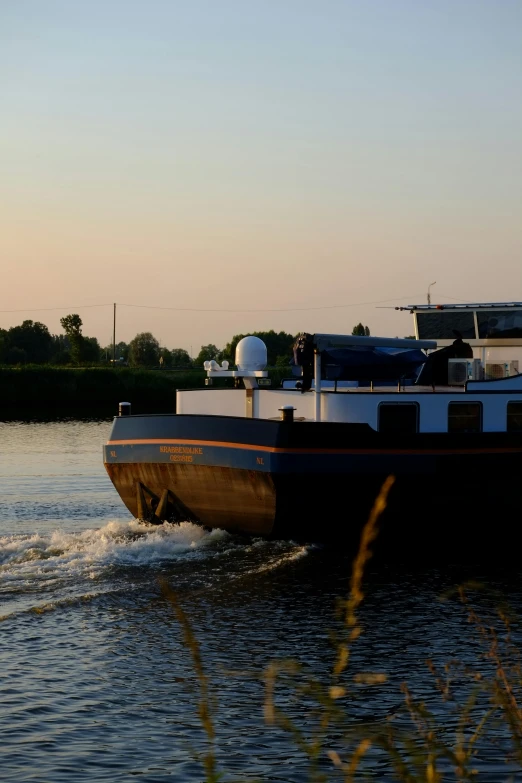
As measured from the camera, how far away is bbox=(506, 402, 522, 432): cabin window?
18859mm

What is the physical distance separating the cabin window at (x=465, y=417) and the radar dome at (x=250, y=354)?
156 inches

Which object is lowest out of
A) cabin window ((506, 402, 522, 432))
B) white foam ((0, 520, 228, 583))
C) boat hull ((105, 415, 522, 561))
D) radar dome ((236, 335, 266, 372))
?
white foam ((0, 520, 228, 583))

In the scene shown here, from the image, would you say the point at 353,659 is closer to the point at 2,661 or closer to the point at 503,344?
the point at 2,661

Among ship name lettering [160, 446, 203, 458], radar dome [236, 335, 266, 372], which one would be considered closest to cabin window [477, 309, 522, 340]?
radar dome [236, 335, 266, 372]

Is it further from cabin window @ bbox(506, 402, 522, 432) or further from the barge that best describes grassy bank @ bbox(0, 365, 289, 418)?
cabin window @ bbox(506, 402, 522, 432)

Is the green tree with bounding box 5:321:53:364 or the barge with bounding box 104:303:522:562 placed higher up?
the green tree with bounding box 5:321:53:364

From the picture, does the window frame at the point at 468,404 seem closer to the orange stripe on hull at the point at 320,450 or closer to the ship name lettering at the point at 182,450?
the orange stripe on hull at the point at 320,450

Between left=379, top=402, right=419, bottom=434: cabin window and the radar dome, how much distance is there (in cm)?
299

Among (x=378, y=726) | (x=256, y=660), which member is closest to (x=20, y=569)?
(x=256, y=660)

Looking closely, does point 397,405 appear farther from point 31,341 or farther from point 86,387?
point 31,341

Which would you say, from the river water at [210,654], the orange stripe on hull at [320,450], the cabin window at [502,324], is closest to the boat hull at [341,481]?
the orange stripe on hull at [320,450]

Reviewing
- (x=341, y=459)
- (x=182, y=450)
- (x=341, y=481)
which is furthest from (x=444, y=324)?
(x=182, y=450)

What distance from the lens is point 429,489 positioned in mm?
17656

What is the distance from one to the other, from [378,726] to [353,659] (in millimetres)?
2367
